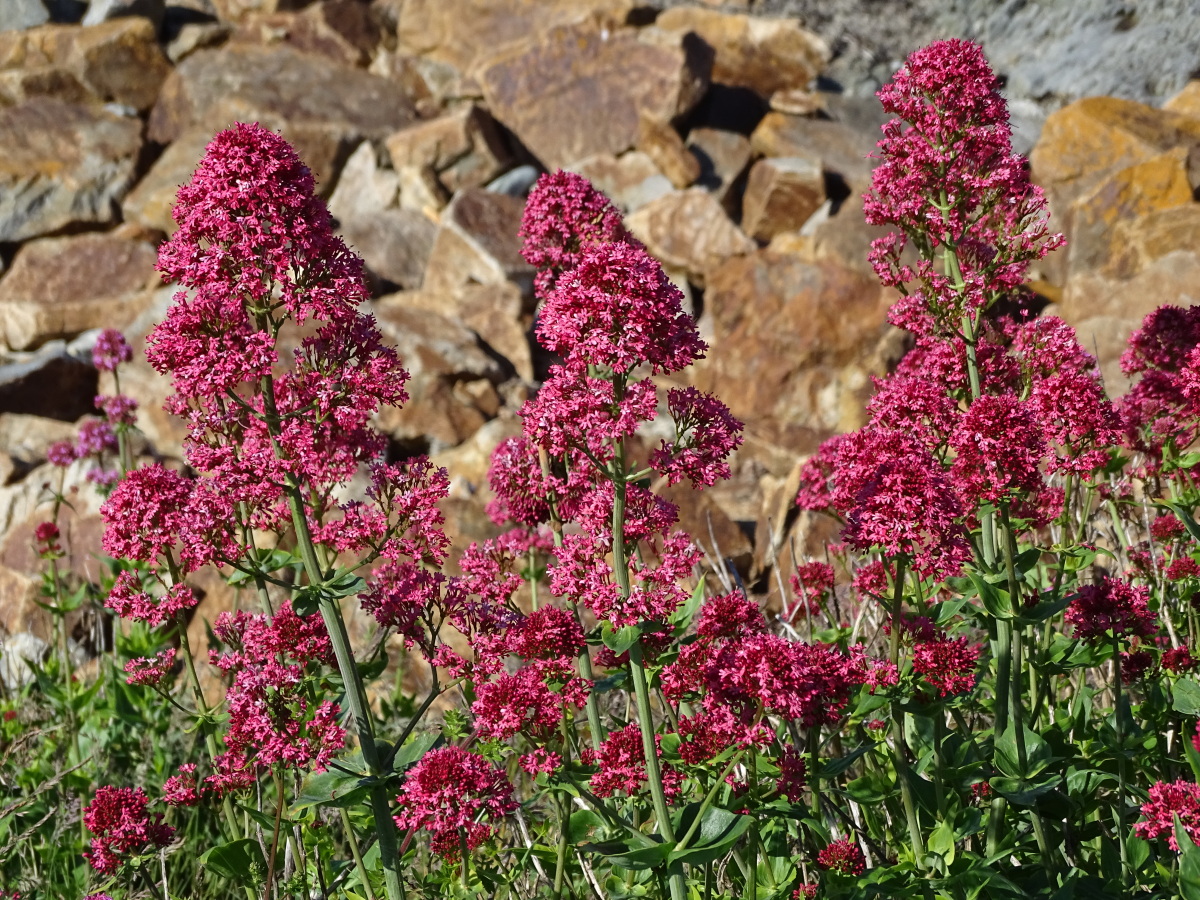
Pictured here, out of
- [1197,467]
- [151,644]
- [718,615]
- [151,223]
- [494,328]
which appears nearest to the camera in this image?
[718,615]

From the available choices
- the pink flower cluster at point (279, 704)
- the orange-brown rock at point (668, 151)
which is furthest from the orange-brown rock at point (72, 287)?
the pink flower cluster at point (279, 704)

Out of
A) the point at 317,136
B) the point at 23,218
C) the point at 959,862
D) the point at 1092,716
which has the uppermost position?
the point at 959,862

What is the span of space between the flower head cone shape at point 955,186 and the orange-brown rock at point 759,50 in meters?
18.1

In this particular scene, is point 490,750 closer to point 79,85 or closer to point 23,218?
point 23,218

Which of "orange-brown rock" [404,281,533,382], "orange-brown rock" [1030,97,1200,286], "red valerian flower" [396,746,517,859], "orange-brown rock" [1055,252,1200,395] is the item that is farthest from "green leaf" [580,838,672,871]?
"orange-brown rock" [1030,97,1200,286]

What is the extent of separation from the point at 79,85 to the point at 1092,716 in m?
23.7

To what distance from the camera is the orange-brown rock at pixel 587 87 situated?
66.6ft

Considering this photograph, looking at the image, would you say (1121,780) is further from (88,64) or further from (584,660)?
(88,64)

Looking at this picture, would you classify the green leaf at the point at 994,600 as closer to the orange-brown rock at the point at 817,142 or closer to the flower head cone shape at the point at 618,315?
the flower head cone shape at the point at 618,315

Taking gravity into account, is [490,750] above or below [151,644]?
above

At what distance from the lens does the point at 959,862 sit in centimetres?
397

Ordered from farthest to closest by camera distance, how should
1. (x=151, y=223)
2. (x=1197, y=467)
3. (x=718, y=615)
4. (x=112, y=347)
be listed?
(x=151, y=223) → (x=112, y=347) → (x=1197, y=467) → (x=718, y=615)

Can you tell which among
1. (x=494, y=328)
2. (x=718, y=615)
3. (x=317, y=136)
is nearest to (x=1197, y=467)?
(x=718, y=615)

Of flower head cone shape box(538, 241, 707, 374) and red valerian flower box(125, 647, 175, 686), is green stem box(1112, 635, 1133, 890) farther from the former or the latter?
red valerian flower box(125, 647, 175, 686)
